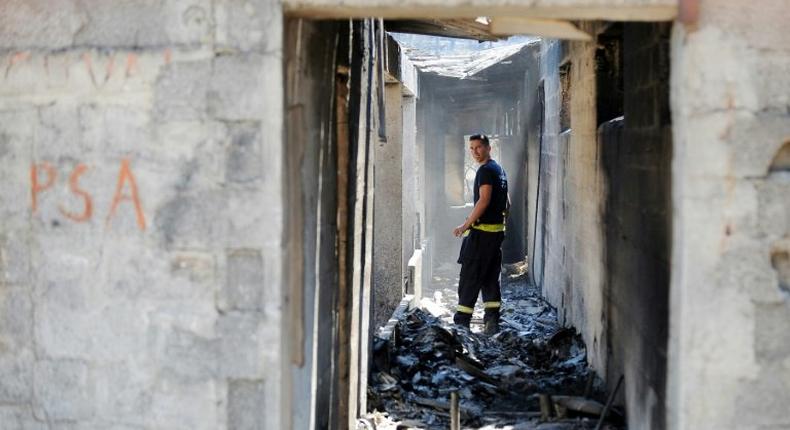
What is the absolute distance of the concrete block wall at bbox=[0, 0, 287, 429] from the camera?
10.6 ft

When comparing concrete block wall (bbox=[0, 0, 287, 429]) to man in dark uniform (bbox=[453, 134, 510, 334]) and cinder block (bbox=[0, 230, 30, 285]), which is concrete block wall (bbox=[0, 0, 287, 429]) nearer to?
cinder block (bbox=[0, 230, 30, 285])

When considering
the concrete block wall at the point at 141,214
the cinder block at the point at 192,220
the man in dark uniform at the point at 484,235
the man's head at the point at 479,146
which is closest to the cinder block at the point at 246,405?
the concrete block wall at the point at 141,214

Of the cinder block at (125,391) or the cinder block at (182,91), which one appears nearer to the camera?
the cinder block at (182,91)

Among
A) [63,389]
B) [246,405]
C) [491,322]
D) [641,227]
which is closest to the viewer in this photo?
[246,405]

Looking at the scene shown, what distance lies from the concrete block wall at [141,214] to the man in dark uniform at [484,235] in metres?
5.47

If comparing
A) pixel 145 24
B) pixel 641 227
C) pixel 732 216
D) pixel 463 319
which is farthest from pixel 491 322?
pixel 145 24

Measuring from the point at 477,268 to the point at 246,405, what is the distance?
5.74 meters

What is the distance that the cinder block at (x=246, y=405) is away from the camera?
10.8 feet

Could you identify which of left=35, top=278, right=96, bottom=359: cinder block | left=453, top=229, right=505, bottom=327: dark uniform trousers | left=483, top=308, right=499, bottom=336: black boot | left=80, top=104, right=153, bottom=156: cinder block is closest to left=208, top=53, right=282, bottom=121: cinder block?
left=80, top=104, right=153, bottom=156: cinder block

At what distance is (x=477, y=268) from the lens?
8.88 meters

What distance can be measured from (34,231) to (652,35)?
3.02 meters

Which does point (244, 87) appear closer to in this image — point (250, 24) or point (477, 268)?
point (250, 24)

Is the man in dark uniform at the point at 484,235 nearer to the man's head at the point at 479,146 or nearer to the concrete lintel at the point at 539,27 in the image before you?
the man's head at the point at 479,146

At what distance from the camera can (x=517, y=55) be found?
13.1 meters
